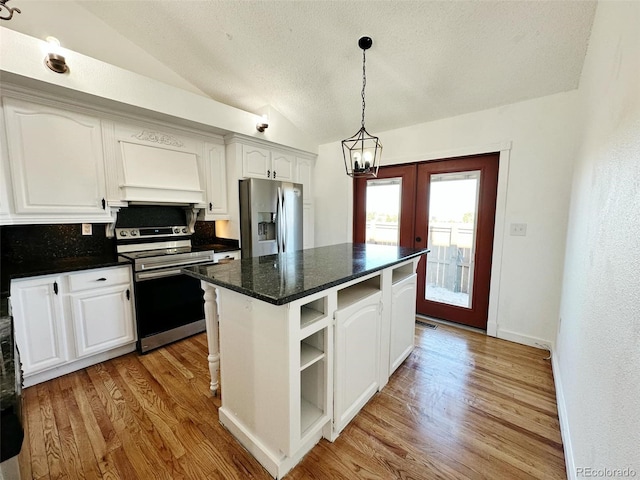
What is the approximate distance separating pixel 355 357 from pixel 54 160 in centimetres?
282

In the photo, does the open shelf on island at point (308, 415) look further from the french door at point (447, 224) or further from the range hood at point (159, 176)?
the range hood at point (159, 176)

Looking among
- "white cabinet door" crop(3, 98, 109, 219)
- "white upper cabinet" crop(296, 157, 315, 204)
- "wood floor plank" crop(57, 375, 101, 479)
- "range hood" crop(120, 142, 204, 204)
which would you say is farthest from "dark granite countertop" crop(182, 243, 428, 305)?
"white upper cabinet" crop(296, 157, 315, 204)

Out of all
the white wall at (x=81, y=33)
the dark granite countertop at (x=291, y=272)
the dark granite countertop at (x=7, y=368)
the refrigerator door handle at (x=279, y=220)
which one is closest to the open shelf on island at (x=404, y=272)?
the dark granite countertop at (x=291, y=272)

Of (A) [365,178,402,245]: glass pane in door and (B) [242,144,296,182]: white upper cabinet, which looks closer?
(B) [242,144,296,182]: white upper cabinet

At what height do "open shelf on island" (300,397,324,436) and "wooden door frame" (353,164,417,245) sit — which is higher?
"wooden door frame" (353,164,417,245)

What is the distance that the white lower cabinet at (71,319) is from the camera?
192cm

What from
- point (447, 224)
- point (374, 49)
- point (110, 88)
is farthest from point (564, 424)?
point (110, 88)

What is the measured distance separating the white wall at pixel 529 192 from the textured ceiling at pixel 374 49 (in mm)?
161

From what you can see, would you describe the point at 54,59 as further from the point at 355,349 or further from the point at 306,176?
the point at 355,349

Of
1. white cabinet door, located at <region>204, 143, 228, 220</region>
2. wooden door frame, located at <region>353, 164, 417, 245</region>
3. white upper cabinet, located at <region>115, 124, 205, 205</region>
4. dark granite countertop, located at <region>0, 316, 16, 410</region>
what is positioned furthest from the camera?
wooden door frame, located at <region>353, 164, 417, 245</region>

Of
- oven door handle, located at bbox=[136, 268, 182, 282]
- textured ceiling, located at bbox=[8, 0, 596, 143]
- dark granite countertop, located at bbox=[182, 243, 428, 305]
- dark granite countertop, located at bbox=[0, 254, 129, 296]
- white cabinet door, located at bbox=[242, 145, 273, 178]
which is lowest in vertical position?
oven door handle, located at bbox=[136, 268, 182, 282]

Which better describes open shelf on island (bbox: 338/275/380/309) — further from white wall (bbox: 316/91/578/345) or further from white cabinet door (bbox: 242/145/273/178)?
white cabinet door (bbox: 242/145/273/178)

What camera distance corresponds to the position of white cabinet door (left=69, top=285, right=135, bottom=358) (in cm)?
214

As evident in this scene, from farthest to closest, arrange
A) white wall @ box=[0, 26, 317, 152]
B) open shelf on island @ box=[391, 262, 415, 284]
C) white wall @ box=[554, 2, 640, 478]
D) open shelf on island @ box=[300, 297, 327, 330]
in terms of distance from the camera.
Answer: open shelf on island @ box=[391, 262, 415, 284] < white wall @ box=[0, 26, 317, 152] < open shelf on island @ box=[300, 297, 327, 330] < white wall @ box=[554, 2, 640, 478]
